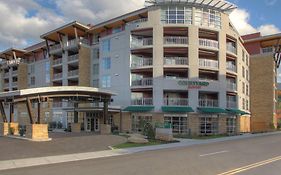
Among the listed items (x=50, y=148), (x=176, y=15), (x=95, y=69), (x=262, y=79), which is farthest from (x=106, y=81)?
(x=262, y=79)

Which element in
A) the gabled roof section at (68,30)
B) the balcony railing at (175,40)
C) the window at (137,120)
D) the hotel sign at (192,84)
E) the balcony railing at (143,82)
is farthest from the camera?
the gabled roof section at (68,30)

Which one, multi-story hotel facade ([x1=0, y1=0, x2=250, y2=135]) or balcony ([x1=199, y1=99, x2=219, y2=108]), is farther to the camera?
balcony ([x1=199, y1=99, x2=219, y2=108])

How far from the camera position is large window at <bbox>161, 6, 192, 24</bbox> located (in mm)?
45625

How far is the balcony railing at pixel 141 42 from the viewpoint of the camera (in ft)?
152

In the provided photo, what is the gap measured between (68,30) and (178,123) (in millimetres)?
26042

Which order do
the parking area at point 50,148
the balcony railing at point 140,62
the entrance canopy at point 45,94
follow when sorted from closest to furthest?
the parking area at point 50,148
the entrance canopy at point 45,94
the balcony railing at point 140,62

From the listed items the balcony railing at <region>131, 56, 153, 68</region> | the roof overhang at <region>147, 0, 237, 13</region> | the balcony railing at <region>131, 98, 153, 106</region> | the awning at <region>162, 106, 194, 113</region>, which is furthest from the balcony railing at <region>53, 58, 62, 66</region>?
the awning at <region>162, 106, 194, 113</region>

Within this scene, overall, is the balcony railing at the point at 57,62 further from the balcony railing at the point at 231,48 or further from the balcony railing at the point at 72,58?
the balcony railing at the point at 231,48

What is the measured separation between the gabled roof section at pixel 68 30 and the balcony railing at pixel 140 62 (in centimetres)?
1288

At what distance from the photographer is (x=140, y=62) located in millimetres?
46625

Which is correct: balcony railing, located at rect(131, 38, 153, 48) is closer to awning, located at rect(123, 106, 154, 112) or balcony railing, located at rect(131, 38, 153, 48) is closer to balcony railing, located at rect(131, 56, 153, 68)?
balcony railing, located at rect(131, 56, 153, 68)

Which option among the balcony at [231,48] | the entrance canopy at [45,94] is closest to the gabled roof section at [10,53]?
the entrance canopy at [45,94]

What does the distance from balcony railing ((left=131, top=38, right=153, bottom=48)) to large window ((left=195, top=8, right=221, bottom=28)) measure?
709 centimetres

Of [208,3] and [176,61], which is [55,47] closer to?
[176,61]
